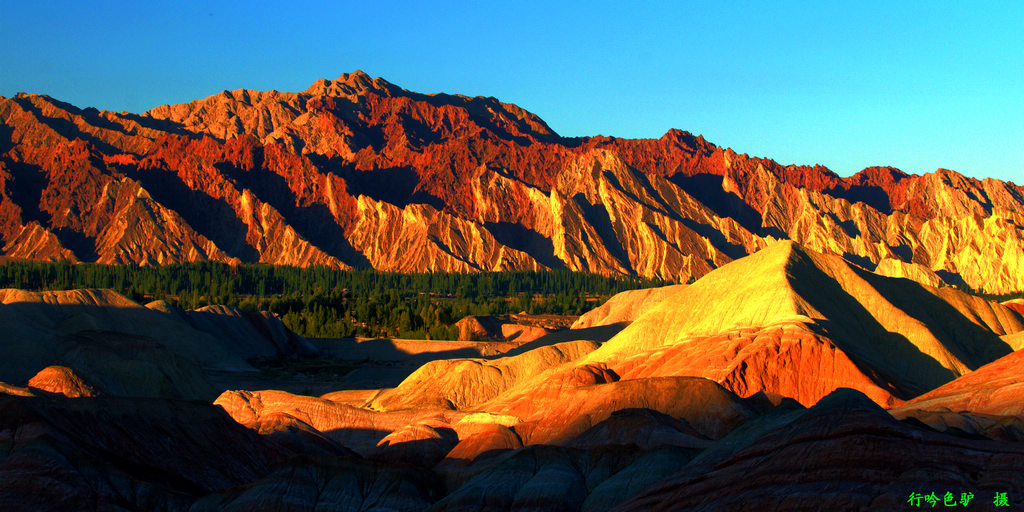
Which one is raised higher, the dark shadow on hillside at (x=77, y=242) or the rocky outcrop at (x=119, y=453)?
the dark shadow on hillside at (x=77, y=242)

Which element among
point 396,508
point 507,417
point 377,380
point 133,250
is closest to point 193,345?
point 377,380

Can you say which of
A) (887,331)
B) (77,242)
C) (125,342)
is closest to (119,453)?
(125,342)

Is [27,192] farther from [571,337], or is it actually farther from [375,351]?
[571,337]

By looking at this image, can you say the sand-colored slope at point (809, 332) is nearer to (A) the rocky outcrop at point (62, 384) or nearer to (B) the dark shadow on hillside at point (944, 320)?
(B) the dark shadow on hillside at point (944, 320)

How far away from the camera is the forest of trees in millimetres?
110188

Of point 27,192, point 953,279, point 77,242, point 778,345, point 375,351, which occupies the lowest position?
point 375,351

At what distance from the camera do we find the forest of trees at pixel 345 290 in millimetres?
110188

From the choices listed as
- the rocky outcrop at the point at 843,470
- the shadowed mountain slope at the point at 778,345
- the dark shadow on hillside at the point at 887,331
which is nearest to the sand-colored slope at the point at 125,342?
the shadowed mountain slope at the point at 778,345

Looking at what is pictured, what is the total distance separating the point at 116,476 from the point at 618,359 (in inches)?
1346

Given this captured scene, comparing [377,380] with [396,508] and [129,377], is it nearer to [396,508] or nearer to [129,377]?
[129,377]

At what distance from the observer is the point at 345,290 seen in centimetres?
15325

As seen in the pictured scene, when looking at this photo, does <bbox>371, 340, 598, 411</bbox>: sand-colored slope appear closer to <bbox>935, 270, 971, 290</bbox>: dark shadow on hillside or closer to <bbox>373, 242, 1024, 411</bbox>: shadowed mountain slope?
<bbox>373, 242, 1024, 411</bbox>: shadowed mountain slope

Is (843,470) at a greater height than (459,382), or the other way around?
(843,470)

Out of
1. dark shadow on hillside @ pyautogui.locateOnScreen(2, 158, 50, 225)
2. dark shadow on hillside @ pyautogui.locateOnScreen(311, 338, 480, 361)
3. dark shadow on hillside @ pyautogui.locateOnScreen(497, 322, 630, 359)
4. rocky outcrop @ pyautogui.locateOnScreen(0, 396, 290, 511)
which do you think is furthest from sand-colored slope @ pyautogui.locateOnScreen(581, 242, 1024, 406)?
dark shadow on hillside @ pyautogui.locateOnScreen(2, 158, 50, 225)
